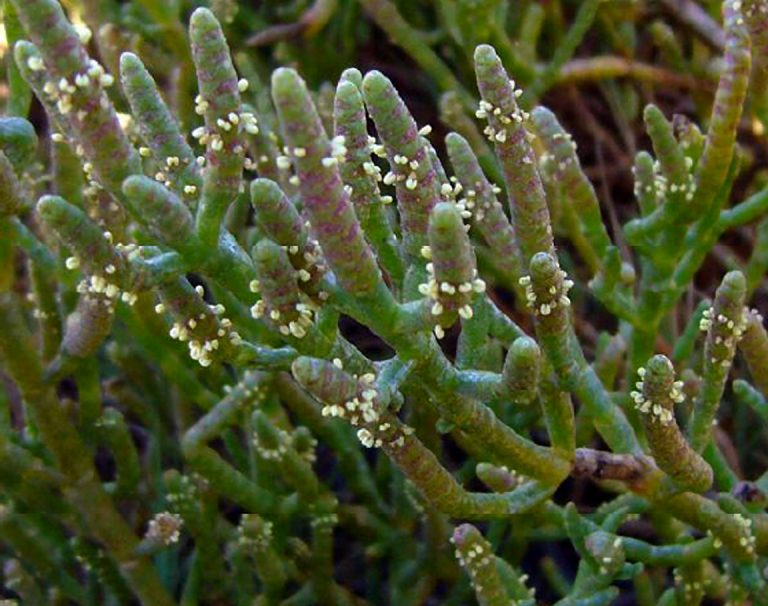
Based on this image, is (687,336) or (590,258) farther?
(590,258)

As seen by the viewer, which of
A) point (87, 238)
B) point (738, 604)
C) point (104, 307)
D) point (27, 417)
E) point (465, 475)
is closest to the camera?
point (87, 238)

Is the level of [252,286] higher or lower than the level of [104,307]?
lower

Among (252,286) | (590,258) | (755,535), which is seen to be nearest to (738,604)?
(755,535)

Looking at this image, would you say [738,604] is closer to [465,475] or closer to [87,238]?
[465,475]

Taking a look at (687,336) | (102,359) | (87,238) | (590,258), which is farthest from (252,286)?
(102,359)

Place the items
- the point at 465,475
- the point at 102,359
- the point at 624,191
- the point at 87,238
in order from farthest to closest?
1. the point at 624,191
2. the point at 102,359
3. the point at 465,475
4. the point at 87,238

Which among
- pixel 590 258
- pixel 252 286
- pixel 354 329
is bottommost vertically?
pixel 252 286
